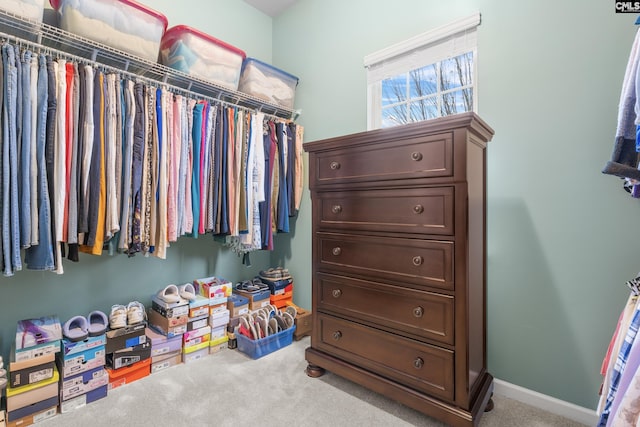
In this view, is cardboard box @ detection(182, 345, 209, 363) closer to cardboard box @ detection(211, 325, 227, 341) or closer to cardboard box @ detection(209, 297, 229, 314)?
cardboard box @ detection(211, 325, 227, 341)

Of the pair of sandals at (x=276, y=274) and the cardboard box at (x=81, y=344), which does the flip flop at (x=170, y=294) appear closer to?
the cardboard box at (x=81, y=344)

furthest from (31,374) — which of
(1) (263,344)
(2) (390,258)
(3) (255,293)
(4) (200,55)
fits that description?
(4) (200,55)

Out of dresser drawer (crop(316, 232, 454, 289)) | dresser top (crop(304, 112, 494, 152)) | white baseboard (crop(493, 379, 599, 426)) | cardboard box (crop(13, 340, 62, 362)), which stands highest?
dresser top (crop(304, 112, 494, 152))

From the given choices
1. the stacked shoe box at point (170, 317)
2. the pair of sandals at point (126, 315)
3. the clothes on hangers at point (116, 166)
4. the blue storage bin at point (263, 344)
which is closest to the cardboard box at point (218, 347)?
the blue storage bin at point (263, 344)

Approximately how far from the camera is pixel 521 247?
1.62 metres

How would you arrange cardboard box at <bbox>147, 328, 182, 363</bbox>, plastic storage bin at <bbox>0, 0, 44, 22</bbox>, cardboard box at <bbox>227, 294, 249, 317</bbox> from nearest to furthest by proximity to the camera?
plastic storage bin at <bbox>0, 0, 44, 22</bbox>
cardboard box at <bbox>147, 328, 182, 363</bbox>
cardboard box at <bbox>227, 294, 249, 317</bbox>

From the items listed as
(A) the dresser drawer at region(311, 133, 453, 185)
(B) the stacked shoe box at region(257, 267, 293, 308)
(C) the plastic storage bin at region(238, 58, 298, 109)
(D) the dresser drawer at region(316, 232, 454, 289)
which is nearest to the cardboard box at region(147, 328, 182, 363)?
(B) the stacked shoe box at region(257, 267, 293, 308)

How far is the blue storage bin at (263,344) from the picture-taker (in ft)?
6.73

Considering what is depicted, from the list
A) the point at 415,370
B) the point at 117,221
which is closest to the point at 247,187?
the point at 117,221

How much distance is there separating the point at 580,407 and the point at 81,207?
8.60 ft

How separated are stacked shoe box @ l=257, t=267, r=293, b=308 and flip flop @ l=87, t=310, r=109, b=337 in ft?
3.76

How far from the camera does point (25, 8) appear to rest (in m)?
1.42

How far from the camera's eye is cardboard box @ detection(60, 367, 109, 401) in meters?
1.53

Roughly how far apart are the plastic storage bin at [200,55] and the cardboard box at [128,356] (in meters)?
1.75
